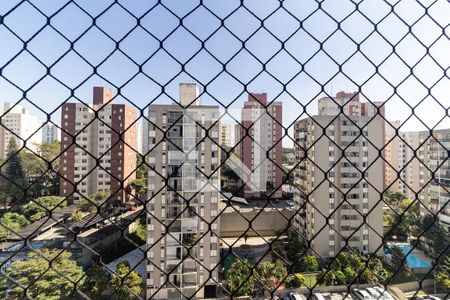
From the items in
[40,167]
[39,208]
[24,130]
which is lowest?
[39,208]

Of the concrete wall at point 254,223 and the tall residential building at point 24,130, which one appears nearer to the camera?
the tall residential building at point 24,130

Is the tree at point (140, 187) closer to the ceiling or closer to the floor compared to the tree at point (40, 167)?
closer to the floor

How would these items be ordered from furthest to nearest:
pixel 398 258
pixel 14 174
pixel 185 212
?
pixel 185 212, pixel 14 174, pixel 398 258

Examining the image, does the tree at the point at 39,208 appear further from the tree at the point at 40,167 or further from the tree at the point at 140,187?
the tree at the point at 140,187

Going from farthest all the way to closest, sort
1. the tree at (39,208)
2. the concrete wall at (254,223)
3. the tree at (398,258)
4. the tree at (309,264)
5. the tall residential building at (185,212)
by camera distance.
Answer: the concrete wall at (254,223), the tree at (309,264), the tall residential building at (185,212), the tree at (398,258), the tree at (39,208)

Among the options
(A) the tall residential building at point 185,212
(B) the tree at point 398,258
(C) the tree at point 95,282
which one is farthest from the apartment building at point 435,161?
(C) the tree at point 95,282

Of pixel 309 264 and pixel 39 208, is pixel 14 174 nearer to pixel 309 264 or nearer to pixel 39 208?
pixel 39 208

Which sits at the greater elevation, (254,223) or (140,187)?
(140,187)

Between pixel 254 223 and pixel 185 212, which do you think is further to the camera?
pixel 254 223

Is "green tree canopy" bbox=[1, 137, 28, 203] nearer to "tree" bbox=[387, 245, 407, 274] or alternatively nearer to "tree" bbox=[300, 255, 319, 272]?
"tree" bbox=[387, 245, 407, 274]

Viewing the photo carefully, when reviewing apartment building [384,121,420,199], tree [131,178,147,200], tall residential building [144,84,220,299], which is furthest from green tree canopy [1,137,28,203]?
tall residential building [144,84,220,299]

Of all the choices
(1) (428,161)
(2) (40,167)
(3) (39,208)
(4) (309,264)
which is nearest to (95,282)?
(2) (40,167)

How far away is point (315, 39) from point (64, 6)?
56 cm

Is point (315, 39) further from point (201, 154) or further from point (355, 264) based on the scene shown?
point (355, 264)
